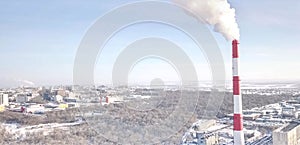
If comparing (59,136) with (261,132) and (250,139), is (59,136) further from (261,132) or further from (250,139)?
(261,132)

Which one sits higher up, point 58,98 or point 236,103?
point 236,103

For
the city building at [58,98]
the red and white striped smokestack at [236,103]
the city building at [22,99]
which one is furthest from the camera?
the city building at [22,99]

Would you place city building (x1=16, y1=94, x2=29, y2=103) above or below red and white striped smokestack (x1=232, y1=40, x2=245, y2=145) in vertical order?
below

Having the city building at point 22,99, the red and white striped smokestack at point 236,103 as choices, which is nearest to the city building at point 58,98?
the city building at point 22,99

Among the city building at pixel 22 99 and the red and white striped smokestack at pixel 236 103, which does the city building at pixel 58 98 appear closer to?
the city building at pixel 22 99

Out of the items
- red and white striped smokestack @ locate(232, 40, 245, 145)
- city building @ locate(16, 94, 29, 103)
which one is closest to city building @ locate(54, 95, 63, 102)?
city building @ locate(16, 94, 29, 103)

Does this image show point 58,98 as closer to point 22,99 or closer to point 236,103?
point 22,99

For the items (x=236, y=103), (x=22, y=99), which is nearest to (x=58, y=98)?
(x=22, y=99)

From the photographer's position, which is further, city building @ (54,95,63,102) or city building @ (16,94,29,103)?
city building @ (16,94,29,103)

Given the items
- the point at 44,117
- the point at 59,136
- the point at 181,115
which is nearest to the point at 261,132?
the point at 181,115

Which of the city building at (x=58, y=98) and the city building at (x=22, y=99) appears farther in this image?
the city building at (x=22, y=99)

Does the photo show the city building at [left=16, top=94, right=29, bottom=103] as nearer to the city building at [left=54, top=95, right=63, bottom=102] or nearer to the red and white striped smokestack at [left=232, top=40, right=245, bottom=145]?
the city building at [left=54, top=95, right=63, bottom=102]
